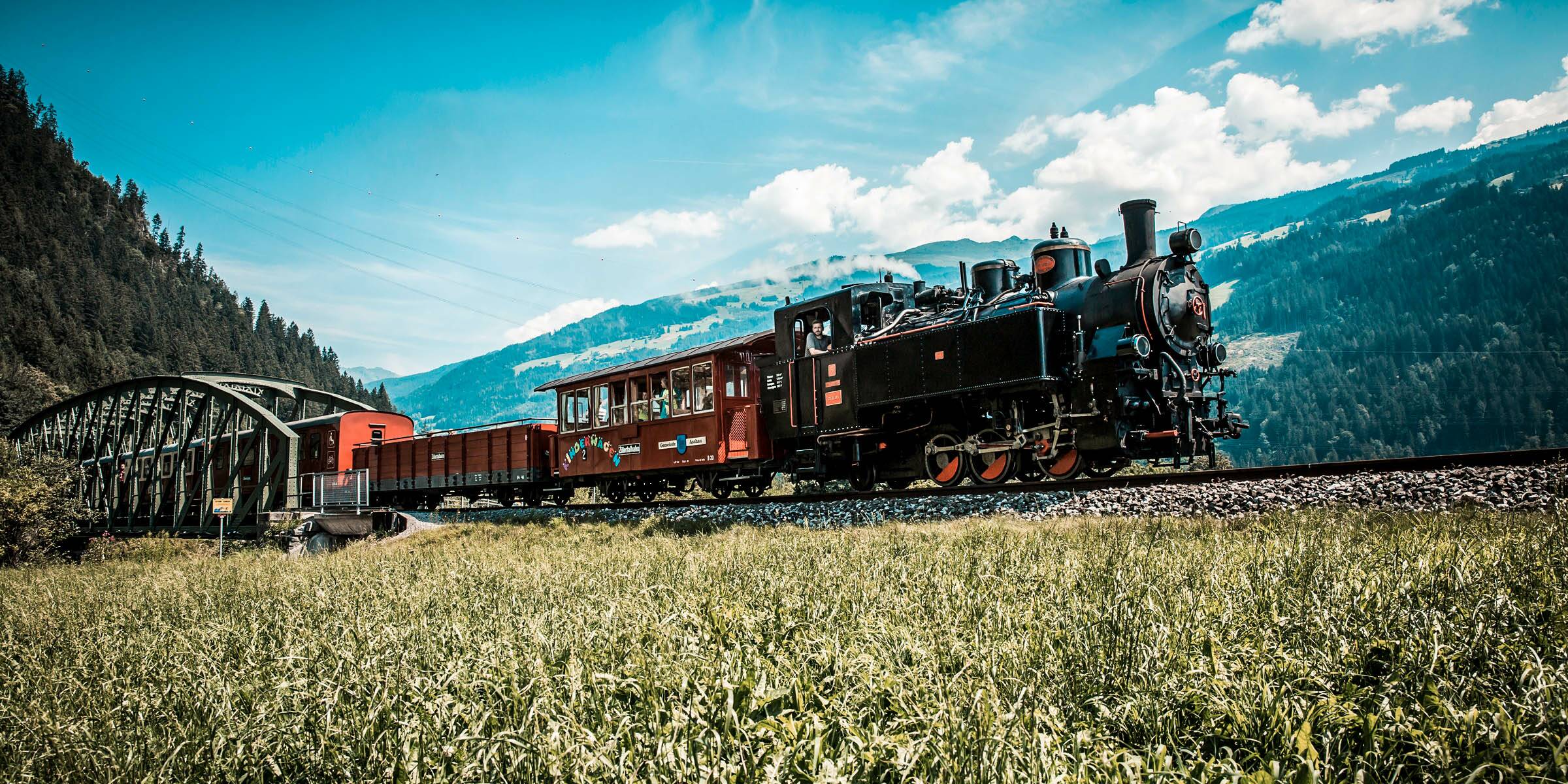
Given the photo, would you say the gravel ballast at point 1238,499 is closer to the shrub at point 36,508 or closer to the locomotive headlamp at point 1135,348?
the locomotive headlamp at point 1135,348

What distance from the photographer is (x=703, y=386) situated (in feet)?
59.8

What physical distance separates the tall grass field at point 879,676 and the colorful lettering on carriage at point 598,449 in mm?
12954

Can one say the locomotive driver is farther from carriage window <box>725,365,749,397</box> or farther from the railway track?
the railway track

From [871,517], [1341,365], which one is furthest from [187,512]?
[1341,365]

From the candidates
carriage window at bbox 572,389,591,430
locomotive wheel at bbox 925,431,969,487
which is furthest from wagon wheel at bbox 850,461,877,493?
carriage window at bbox 572,389,591,430

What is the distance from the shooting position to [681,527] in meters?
14.1

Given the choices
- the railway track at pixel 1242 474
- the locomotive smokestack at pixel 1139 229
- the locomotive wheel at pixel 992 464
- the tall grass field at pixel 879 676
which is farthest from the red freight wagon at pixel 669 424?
the tall grass field at pixel 879 676

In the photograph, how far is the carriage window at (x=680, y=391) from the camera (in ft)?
61.0

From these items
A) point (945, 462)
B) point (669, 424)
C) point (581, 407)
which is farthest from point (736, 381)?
point (581, 407)

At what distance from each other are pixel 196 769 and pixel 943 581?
4.32 metres

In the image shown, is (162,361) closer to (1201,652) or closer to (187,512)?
(187,512)

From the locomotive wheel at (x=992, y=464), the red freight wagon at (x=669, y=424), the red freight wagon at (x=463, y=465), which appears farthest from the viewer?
the red freight wagon at (x=463, y=465)

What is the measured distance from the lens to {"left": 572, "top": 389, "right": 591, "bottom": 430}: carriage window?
2197 cm

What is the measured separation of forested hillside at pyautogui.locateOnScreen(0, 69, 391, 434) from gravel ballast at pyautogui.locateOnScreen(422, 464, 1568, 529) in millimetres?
84489
